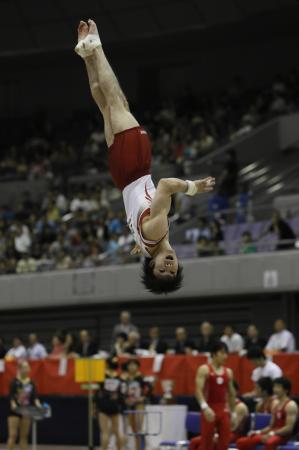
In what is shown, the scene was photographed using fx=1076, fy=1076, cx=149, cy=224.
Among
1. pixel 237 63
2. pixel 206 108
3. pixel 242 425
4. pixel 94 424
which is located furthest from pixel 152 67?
pixel 242 425

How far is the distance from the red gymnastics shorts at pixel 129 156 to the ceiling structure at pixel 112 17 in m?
22.8

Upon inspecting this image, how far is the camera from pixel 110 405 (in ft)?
63.4

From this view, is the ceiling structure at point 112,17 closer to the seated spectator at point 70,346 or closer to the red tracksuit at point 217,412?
the seated spectator at point 70,346

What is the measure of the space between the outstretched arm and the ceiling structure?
23.5 meters

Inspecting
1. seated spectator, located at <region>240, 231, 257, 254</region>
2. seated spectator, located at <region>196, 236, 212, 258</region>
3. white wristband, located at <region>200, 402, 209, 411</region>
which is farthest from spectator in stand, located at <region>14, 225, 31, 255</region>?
white wristband, located at <region>200, 402, 209, 411</region>

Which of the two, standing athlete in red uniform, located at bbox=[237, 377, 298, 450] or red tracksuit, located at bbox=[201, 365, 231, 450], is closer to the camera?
standing athlete in red uniform, located at bbox=[237, 377, 298, 450]

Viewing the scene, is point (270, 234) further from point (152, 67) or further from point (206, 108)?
point (152, 67)

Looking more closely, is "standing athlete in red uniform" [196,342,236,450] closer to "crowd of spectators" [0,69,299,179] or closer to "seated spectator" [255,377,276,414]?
"seated spectator" [255,377,276,414]

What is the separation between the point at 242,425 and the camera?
16844mm

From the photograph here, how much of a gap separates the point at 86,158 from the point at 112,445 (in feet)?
51.5

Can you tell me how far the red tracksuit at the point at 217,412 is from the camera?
1586cm

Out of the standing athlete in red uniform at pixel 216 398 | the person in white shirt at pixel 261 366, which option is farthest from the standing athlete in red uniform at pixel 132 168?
the person in white shirt at pixel 261 366

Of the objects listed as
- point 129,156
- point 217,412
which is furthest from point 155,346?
point 129,156

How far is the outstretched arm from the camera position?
10273mm
